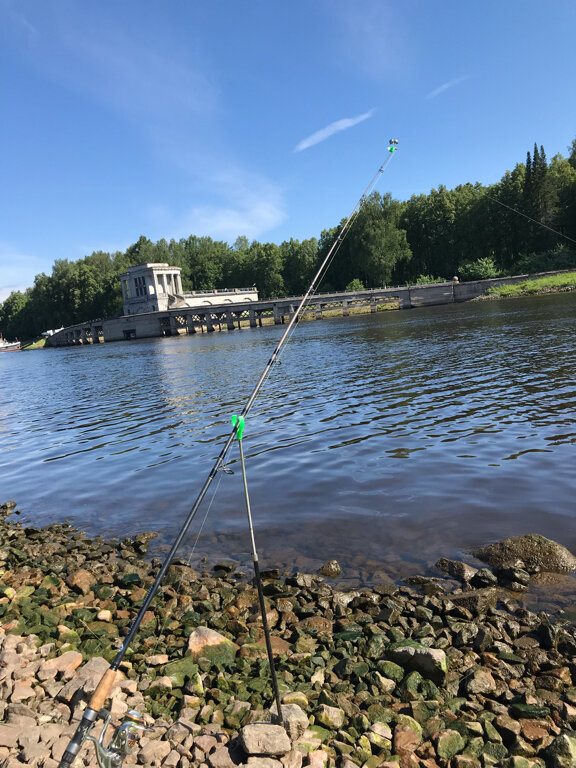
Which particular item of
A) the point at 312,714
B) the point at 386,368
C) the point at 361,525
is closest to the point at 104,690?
the point at 312,714

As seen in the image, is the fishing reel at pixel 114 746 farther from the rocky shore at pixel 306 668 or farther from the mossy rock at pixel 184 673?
the mossy rock at pixel 184 673

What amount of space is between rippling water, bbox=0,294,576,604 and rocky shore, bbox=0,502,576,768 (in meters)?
0.83

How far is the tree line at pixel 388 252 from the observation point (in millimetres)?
97375

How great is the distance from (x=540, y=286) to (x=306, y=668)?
86.2 m

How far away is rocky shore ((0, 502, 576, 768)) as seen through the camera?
387cm

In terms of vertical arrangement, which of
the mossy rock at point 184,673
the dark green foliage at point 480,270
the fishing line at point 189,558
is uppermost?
the dark green foliage at point 480,270

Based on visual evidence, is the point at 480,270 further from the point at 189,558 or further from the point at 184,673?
the point at 184,673

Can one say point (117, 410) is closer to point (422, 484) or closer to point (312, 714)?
point (422, 484)

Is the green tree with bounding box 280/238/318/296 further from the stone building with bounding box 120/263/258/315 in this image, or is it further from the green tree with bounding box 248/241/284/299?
the stone building with bounding box 120/263/258/315

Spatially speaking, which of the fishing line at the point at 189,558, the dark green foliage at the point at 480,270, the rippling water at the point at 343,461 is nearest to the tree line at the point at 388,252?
the dark green foliage at the point at 480,270

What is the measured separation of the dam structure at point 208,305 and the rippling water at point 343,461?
72.1m

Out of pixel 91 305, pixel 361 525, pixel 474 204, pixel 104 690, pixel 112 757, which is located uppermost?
pixel 474 204

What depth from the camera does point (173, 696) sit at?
455 cm

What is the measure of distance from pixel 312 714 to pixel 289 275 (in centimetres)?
14305
